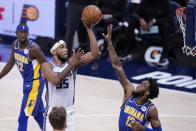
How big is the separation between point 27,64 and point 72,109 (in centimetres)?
122

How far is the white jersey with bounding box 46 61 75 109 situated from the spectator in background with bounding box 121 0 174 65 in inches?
244

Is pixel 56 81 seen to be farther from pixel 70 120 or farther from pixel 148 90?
pixel 148 90

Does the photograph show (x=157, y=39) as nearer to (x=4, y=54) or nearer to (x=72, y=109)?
(x=4, y=54)

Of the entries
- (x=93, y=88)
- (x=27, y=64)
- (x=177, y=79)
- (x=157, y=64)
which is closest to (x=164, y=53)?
(x=157, y=64)

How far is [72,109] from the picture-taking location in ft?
19.8

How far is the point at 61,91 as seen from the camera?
5961mm

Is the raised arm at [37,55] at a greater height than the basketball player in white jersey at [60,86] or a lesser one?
greater

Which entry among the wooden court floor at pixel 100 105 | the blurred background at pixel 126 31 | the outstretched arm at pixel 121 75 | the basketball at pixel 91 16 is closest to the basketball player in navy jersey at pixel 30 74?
the basketball at pixel 91 16

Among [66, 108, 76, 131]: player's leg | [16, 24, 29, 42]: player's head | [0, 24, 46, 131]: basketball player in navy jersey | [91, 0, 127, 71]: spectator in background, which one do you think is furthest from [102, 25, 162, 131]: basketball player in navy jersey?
[91, 0, 127, 71]: spectator in background

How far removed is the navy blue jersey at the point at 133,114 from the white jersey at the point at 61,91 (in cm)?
66

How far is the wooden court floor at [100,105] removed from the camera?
831cm

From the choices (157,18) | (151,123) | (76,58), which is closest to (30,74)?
(76,58)

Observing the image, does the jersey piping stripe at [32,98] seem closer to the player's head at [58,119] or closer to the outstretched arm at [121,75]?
the outstretched arm at [121,75]

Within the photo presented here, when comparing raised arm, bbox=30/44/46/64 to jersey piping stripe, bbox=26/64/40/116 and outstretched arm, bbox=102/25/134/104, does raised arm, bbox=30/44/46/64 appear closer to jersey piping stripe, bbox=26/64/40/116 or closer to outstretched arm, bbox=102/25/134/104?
jersey piping stripe, bbox=26/64/40/116
